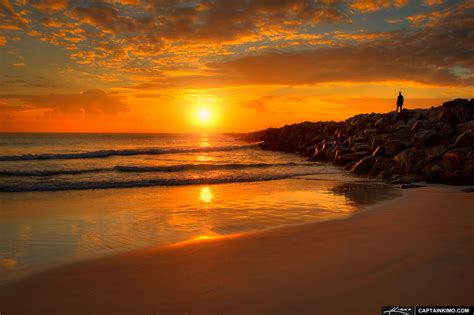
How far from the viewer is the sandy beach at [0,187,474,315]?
157 inches

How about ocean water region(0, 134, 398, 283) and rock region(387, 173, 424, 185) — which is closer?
ocean water region(0, 134, 398, 283)

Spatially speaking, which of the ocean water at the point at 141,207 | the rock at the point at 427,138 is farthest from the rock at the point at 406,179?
the rock at the point at 427,138

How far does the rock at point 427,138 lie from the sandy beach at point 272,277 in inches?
536

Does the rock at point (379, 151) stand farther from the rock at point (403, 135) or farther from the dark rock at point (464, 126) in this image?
the dark rock at point (464, 126)

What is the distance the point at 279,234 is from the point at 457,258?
306 cm

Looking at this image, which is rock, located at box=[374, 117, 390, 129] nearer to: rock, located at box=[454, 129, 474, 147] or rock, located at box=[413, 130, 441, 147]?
rock, located at box=[413, 130, 441, 147]

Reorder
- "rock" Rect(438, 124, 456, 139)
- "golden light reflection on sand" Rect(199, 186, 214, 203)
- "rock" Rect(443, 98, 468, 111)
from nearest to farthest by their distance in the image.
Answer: "golden light reflection on sand" Rect(199, 186, 214, 203) < "rock" Rect(438, 124, 456, 139) < "rock" Rect(443, 98, 468, 111)

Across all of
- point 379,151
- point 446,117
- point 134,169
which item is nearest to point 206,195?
point 134,169

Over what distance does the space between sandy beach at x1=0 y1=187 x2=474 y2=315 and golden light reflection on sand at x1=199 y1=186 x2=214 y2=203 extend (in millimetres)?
5083

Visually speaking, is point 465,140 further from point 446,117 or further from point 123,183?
point 123,183

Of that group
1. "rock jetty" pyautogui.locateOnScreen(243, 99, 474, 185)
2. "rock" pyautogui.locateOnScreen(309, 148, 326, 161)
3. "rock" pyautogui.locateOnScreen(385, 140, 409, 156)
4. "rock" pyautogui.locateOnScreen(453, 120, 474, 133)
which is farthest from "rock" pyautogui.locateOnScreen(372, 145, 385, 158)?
"rock" pyautogui.locateOnScreen(309, 148, 326, 161)

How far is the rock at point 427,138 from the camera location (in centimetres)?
1920

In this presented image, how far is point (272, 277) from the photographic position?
4691 millimetres

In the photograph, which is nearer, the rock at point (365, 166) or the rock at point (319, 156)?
the rock at point (365, 166)
